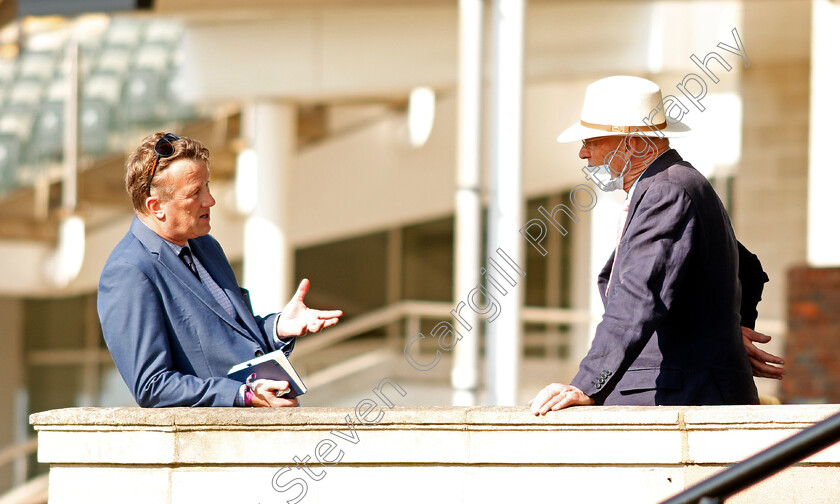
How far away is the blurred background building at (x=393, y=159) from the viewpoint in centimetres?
777

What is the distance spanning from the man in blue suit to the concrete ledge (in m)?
0.08

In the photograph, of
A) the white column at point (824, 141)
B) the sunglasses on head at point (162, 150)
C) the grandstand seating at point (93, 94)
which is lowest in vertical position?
the sunglasses on head at point (162, 150)

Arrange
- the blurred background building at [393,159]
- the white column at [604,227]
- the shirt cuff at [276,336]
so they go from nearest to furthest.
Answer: the shirt cuff at [276,336] → the blurred background building at [393,159] → the white column at [604,227]

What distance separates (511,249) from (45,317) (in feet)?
34.1

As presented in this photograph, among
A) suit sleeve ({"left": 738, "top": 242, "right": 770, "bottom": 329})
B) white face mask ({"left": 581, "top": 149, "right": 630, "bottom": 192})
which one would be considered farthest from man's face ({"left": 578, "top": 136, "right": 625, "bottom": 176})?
suit sleeve ({"left": 738, "top": 242, "right": 770, "bottom": 329})

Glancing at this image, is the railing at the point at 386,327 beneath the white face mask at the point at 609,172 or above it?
beneath

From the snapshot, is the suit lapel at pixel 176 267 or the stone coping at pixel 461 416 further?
the suit lapel at pixel 176 267

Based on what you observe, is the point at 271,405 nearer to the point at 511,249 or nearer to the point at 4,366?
the point at 511,249

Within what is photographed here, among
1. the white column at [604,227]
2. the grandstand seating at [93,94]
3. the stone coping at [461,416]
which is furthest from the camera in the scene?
the grandstand seating at [93,94]

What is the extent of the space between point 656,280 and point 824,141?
5453mm

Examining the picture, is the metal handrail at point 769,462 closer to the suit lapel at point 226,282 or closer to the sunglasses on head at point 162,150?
the suit lapel at point 226,282

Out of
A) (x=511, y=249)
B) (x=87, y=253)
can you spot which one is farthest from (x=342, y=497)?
(x=87, y=253)

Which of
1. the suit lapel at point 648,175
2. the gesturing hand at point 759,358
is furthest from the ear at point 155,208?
the gesturing hand at point 759,358

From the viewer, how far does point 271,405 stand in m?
3.08
